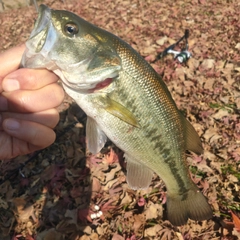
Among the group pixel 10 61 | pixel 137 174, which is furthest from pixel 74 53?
pixel 137 174

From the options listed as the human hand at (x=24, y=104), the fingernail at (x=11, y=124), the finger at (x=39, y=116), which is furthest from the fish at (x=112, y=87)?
the fingernail at (x=11, y=124)

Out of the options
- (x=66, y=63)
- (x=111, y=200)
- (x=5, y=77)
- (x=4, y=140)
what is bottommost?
(x=111, y=200)

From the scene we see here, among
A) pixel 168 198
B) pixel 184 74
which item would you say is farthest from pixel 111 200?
pixel 184 74

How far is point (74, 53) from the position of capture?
197 cm

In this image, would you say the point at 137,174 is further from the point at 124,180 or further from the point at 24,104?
the point at 124,180

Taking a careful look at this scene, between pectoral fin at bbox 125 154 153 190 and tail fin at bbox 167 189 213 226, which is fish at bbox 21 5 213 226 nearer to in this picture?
pectoral fin at bbox 125 154 153 190

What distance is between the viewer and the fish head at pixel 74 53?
1.87 m

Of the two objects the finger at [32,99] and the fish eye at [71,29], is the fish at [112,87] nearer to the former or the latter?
the fish eye at [71,29]

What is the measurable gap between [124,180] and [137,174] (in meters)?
1.32

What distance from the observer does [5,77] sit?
82.1 inches

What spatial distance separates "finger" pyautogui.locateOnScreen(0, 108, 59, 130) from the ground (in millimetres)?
1585

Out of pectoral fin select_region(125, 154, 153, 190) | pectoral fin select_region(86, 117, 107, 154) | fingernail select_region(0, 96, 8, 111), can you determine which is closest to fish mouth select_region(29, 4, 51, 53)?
fingernail select_region(0, 96, 8, 111)

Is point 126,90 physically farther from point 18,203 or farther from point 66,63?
point 18,203

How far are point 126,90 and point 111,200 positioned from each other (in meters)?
1.87
